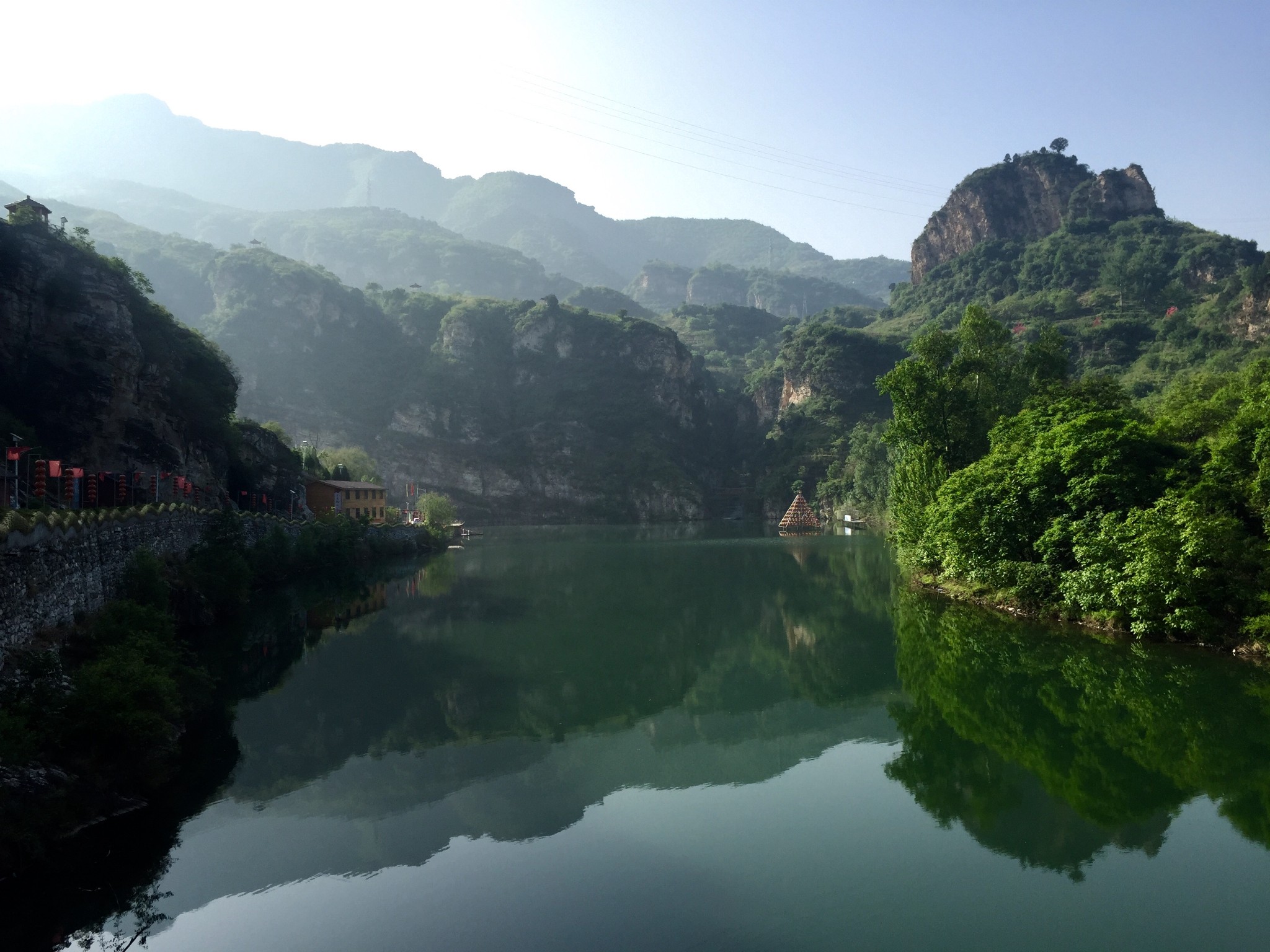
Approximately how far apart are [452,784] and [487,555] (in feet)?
173

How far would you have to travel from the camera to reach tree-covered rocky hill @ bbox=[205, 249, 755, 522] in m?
137

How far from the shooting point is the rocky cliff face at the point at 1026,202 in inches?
5969

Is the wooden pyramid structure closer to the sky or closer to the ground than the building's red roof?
closer to the sky

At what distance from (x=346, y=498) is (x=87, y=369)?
30207 mm

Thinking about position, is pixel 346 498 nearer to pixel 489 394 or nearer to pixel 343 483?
pixel 343 483

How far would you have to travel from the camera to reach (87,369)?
38.7m

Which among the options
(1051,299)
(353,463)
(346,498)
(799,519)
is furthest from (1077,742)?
(1051,299)

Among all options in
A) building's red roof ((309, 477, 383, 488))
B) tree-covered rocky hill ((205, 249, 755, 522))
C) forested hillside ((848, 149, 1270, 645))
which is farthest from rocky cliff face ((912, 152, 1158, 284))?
building's red roof ((309, 477, 383, 488))

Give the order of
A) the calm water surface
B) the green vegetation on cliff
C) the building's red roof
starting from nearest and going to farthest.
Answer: the calm water surface, the building's red roof, the green vegetation on cliff

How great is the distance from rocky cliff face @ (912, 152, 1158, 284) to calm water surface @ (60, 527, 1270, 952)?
155 m

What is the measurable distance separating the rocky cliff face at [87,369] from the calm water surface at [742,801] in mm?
18132

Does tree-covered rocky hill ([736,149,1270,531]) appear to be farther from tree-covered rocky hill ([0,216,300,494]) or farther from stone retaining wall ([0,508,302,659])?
tree-covered rocky hill ([0,216,300,494])

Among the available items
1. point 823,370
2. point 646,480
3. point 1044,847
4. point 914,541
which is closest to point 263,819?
point 1044,847

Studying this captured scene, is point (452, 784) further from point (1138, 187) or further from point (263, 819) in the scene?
point (1138, 187)
